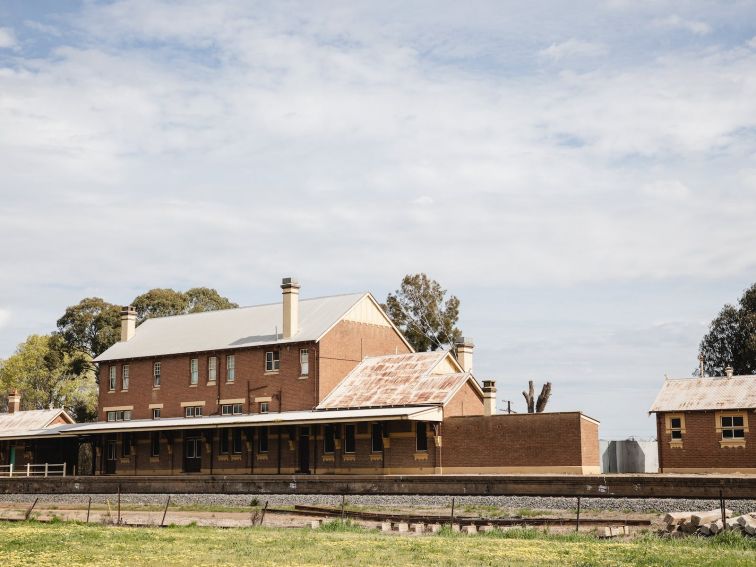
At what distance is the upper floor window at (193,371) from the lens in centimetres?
5788

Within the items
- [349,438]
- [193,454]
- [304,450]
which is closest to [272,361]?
[304,450]

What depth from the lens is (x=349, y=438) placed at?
1938 inches

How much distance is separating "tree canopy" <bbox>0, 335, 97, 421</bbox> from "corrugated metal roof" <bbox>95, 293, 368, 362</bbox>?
2865cm

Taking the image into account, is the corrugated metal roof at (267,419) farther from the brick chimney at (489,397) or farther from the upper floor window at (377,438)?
the brick chimney at (489,397)

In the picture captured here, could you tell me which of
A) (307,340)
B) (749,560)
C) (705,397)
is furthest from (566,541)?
(307,340)

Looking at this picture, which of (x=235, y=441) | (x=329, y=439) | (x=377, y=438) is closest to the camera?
(x=377, y=438)

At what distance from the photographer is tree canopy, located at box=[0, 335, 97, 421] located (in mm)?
92062

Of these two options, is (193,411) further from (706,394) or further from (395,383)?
(706,394)

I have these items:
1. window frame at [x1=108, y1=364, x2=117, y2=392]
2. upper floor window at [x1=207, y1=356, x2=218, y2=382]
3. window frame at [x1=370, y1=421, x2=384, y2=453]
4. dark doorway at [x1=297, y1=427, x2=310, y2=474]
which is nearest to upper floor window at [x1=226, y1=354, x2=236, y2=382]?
upper floor window at [x1=207, y1=356, x2=218, y2=382]

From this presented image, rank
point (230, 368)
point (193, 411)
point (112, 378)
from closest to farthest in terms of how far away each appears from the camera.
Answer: point (230, 368) → point (193, 411) → point (112, 378)

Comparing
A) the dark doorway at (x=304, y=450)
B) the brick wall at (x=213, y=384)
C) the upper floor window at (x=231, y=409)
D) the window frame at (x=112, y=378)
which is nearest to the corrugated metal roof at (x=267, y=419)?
the dark doorway at (x=304, y=450)

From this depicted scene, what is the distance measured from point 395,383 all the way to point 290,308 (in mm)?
8056

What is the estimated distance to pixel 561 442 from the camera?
4309 centimetres

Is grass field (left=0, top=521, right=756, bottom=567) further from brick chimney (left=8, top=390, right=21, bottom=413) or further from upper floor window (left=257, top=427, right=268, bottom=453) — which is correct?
brick chimney (left=8, top=390, right=21, bottom=413)
